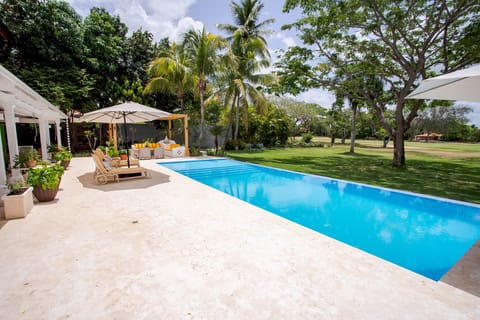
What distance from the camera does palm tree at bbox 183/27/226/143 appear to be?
50.9 feet

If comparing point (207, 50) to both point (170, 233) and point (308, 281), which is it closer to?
point (170, 233)

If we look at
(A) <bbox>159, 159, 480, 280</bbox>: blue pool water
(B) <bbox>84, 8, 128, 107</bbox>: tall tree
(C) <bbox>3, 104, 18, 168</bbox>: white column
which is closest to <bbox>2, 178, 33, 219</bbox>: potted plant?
(C) <bbox>3, 104, 18, 168</bbox>: white column

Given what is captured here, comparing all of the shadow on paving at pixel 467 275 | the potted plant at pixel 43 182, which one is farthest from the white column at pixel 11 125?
the shadow on paving at pixel 467 275

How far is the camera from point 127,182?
8.20 m

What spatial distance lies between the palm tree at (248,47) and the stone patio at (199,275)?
15059 millimetres

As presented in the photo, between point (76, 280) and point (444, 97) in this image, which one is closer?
point (76, 280)

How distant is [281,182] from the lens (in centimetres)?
944

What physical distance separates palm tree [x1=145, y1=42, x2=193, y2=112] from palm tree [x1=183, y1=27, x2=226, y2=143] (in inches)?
32.6

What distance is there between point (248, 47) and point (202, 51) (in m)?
4.32

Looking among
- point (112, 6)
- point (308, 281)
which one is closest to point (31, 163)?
point (308, 281)

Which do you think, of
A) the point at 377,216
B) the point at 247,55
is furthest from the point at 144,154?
the point at 377,216

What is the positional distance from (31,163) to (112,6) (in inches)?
617

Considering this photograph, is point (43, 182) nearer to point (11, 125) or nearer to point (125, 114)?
point (11, 125)

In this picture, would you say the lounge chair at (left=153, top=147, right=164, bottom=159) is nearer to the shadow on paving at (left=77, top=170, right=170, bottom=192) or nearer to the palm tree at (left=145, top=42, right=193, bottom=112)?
the palm tree at (left=145, top=42, right=193, bottom=112)
